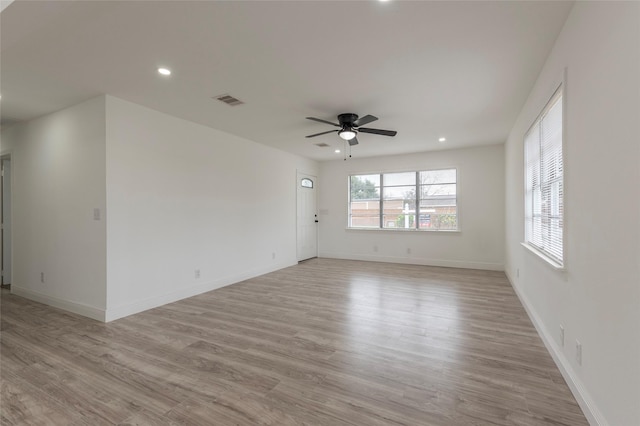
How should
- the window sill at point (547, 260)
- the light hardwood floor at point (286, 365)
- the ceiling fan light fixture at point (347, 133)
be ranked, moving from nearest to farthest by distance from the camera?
1. the light hardwood floor at point (286, 365)
2. the window sill at point (547, 260)
3. the ceiling fan light fixture at point (347, 133)

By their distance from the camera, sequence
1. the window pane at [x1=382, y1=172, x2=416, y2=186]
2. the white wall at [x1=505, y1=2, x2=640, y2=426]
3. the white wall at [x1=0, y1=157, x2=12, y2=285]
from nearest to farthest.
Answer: the white wall at [x1=505, y1=2, x2=640, y2=426], the white wall at [x1=0, y1=157, x2=12, y2=285], the window pane at [x1=382, y1=172, x2=416, y2=186]

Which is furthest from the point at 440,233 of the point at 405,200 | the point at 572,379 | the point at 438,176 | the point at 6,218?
the point at 6,218

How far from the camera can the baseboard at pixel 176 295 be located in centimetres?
356

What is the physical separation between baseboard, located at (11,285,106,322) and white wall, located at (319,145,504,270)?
543 centimetres

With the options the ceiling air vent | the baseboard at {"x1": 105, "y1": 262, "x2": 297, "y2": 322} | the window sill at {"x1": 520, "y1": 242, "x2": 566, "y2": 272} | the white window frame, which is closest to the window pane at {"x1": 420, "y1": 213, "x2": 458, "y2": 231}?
the white window frame

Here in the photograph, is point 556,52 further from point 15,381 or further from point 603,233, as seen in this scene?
point 15,381

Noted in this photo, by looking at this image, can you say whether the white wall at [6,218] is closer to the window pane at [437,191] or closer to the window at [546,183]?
the window at [546,183]

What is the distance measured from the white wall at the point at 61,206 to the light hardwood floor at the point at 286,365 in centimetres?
34

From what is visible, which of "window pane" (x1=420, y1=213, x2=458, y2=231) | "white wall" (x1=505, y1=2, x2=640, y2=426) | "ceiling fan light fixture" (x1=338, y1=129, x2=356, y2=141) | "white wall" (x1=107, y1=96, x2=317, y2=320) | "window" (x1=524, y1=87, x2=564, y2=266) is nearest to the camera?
"white wall" (x1=505, y1=2, x2=640, y2=426)

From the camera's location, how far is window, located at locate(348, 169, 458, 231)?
6863 mm

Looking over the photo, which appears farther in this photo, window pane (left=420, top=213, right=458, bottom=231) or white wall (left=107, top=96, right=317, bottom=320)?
window pane (left=420, top=213, right=458, bottom=231)

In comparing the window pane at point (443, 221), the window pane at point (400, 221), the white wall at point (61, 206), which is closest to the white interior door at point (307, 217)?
the window pane at point (400, 221)

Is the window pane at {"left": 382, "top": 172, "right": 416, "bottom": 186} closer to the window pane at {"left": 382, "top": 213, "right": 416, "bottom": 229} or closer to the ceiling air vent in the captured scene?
the window pane at {"left": 382, "top": 213, "right": 416, "bottom": 229}

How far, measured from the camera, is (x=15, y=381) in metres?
2.25
